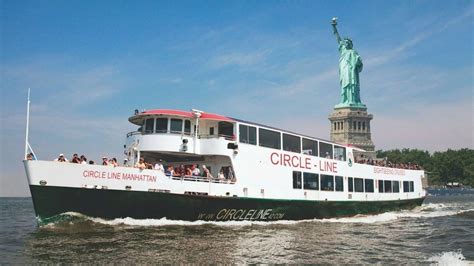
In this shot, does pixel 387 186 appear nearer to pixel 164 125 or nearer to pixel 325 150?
pixel 325 150

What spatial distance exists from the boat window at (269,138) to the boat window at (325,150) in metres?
3.88

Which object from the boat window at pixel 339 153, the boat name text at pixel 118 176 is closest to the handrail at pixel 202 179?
the boat name text at pixel 118 176

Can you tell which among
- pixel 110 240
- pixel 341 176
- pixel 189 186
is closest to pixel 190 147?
pixel 189 186

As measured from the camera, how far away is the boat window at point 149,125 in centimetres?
2106

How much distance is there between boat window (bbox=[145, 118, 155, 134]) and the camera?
829 inches

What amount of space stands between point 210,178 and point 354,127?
6910 cm

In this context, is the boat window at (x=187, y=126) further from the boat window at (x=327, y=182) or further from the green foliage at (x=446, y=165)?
the green foliage at (x=446, y=165)

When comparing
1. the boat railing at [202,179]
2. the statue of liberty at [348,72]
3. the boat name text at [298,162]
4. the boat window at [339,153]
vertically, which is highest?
the statue of liberty at [348,72]

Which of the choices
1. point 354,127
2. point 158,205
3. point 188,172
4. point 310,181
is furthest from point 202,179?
point 354,127

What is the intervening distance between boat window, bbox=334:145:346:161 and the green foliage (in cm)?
9837

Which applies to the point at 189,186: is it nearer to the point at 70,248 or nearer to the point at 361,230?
the point at 70,248

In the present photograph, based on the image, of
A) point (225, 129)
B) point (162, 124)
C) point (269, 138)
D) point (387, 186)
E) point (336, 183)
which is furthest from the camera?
point (387, 186)

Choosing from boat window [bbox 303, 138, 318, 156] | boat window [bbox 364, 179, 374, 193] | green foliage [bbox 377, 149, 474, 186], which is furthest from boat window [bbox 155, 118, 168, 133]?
green foliage [bbox 377, 149, 474, 186]

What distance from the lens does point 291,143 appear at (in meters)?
24.8
